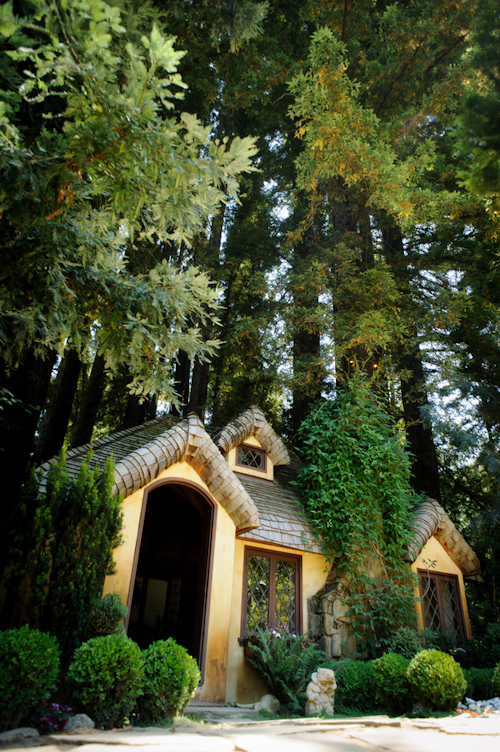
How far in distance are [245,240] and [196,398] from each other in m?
5.66

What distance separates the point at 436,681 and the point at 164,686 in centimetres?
356

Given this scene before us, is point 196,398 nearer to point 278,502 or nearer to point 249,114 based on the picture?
point 278,502

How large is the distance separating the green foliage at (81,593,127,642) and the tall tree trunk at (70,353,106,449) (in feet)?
32.4

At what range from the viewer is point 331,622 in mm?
8641

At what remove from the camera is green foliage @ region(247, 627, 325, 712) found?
6973 millimetres

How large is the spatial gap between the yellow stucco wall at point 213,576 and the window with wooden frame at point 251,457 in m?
2.76

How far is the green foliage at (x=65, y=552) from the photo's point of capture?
4.89 meters

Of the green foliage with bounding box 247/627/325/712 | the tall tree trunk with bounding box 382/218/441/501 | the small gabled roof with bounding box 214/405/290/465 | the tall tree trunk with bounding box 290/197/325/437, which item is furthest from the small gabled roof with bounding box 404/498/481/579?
the green foliage with bounding box 247/627/325/712

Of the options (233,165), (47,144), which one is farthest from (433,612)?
(47,144)

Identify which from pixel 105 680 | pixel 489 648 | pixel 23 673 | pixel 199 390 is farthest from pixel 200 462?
pixel 489 648

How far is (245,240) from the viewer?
51.3ft

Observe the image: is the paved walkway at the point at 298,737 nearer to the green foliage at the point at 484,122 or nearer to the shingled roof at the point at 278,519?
the shingled roof at the point at 278,519

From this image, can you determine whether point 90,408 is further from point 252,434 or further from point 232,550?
point 232,550

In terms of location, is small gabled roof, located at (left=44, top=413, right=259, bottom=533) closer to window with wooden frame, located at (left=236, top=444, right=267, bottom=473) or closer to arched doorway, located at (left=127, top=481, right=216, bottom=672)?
window with wooden frame, located at (left=236, top=444, right=267, bottom=473)
